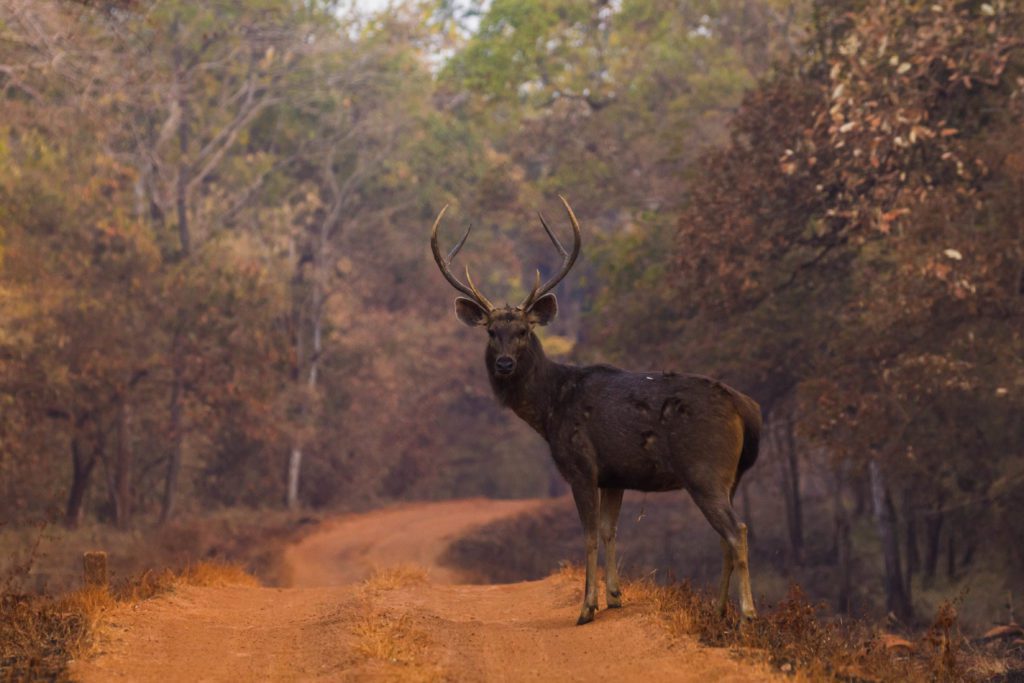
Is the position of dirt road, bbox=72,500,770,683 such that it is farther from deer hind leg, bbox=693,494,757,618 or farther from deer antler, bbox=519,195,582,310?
deer antler, bbox=519,195,582,310

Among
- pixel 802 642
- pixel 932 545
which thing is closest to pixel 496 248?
pixel 932 545

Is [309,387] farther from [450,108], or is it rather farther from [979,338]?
[979,338]

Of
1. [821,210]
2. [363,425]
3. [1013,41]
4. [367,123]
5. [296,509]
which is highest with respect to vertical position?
[367,123]

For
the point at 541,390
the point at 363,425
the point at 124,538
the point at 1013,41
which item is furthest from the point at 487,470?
the point at 541,390

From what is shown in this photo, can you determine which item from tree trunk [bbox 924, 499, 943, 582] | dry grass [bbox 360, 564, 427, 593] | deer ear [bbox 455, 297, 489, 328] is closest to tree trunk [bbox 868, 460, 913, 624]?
tree trunk [bbox 924, 499, 943, 582]

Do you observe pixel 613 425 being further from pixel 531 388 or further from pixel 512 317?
pixel 512 317

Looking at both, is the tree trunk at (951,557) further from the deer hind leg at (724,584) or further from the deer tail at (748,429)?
the deer hind leg at (724,584)

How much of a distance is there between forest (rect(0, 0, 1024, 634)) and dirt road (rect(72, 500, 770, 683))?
2918 millimetres

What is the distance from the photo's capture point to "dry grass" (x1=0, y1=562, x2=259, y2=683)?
10086 millimetres

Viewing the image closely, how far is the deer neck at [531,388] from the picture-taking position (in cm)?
1277

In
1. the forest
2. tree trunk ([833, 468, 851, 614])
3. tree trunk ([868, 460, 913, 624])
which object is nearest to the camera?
the forest

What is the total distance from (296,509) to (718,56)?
21396 mm

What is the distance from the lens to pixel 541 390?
12.8 meters

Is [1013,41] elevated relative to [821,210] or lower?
elevated
